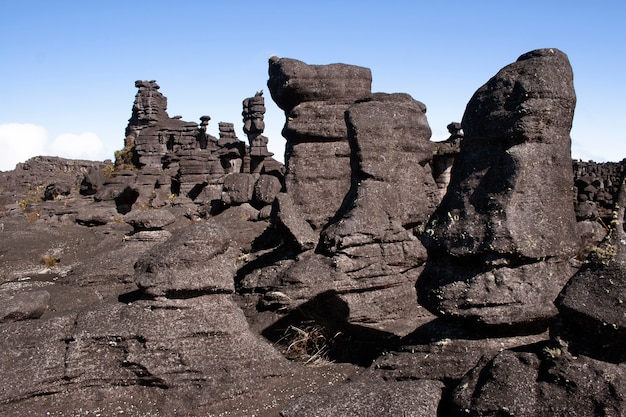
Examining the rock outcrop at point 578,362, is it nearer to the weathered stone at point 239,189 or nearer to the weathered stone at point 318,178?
the weathered stone at point 318,178

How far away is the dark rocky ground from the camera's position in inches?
157

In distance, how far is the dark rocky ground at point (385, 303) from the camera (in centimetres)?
398

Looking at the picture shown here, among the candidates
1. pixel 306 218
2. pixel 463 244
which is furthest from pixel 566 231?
pixel 306 218

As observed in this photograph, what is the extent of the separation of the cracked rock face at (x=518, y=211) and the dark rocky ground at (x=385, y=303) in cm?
1

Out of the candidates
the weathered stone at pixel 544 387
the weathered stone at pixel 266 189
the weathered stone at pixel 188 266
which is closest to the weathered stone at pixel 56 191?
the weathered stone at pixel 266 189

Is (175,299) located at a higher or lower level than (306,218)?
lower

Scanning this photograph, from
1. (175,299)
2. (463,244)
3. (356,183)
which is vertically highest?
(356,183)

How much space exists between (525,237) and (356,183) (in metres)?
3.03

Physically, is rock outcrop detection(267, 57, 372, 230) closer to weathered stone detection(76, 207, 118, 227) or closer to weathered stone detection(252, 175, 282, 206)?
weathered stone detection(252, 175, 282, 206)

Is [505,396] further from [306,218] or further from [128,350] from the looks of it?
[306,218]

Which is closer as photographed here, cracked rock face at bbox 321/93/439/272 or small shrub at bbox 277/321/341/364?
small shrub at bbox 277/321/341/364

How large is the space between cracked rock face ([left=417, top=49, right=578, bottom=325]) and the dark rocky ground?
1 cm

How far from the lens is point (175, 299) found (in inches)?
228

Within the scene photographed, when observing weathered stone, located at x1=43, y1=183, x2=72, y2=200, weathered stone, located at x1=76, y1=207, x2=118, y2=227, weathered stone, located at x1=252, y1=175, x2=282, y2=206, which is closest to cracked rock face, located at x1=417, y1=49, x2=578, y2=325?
weathered stone, located at x1=252, y1=175, x2=282, y2=206
